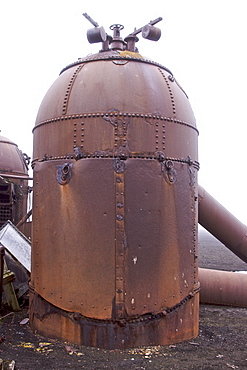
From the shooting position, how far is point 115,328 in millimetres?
5621

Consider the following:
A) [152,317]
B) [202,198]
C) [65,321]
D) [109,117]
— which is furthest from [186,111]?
[65,321]

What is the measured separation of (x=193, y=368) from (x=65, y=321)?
1999 mm

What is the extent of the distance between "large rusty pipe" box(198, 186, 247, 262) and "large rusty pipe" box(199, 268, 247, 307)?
95 cm

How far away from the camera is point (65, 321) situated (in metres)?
5.88

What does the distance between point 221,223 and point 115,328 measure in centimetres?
421

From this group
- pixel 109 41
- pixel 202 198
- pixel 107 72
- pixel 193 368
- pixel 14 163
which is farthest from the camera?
pixel 14 163

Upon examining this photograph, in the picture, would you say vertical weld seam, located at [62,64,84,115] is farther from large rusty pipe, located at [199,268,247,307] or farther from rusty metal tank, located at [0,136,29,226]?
rusty metal tank, located at [0,136,29,226]

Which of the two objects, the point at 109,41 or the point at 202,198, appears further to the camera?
the point at 202,198

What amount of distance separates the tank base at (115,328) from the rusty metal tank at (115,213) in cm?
1

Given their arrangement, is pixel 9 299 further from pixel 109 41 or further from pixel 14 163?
pixel 14 163

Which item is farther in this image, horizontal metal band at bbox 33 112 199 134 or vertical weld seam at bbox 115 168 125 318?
horizontal metal band at bbox 33 112 199 134

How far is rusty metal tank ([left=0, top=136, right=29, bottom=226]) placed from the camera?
1273cm

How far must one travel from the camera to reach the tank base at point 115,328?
5633 mm

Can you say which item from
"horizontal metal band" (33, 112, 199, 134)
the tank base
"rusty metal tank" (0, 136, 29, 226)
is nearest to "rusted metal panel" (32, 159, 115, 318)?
the tank base
